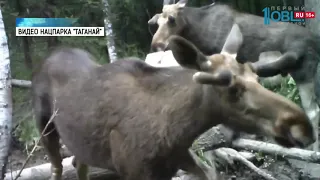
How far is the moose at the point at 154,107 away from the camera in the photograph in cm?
208

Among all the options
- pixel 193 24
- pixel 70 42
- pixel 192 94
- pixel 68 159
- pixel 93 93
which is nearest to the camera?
pixel 192 94

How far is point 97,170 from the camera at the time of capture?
3502mm

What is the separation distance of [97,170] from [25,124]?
664mm

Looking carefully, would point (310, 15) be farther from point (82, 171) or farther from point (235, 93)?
point (82, 171)

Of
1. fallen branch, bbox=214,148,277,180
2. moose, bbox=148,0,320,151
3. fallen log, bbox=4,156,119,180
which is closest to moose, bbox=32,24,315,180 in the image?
fallen log, bbox=4,156,119,180

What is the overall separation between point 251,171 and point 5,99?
1929 mm

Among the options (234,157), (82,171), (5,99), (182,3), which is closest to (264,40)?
(182,3)

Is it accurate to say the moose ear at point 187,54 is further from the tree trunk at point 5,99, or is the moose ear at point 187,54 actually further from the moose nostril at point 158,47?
the tree trunk at point 5,99

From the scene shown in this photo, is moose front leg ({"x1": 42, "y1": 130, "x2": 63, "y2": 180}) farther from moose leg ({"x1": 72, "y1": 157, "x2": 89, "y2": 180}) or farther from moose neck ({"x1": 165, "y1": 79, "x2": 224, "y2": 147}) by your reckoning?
moose neck ({"x1": 165, "y1": 79, "x2": 224, "y2": 147})

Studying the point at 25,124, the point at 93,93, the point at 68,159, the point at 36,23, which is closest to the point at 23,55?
the point at 36,23

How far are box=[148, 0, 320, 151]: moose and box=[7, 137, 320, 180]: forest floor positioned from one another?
607mm

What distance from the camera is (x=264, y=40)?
3.42m

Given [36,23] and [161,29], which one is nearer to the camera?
[36,23]

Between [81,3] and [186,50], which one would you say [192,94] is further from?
[81,3]
